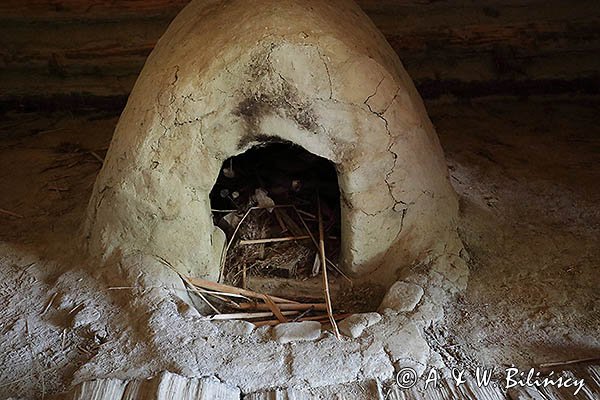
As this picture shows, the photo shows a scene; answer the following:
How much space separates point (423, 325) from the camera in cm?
229

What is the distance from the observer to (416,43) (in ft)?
13.7

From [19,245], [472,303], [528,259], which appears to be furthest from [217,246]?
[528,259]

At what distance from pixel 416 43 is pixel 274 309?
238 centimetres

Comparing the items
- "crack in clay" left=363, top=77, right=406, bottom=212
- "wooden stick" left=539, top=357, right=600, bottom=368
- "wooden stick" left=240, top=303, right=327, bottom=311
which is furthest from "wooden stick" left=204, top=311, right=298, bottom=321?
"wooden stick" left=539, top=357, right=600, bottom=368

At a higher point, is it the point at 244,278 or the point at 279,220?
the point at 279,220

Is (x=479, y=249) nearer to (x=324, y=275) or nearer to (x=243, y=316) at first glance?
(x=324, y=275)

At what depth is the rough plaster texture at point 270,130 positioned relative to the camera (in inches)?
91.4

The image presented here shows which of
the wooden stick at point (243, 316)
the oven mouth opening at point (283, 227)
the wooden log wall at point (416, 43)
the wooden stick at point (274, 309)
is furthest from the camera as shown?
the wooden log wall at point (416, 43)

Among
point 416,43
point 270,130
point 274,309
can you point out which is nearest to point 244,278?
point 274,309

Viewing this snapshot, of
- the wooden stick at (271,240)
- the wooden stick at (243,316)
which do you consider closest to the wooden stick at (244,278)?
the wooden stick at (271,240)

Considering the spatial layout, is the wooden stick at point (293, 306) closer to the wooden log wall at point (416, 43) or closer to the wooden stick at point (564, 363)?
the wooden stick at point (564, 363)

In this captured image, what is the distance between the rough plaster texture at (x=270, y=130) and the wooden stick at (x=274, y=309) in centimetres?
29

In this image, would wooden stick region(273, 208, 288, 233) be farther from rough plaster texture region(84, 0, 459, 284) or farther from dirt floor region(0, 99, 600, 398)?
dirt floor region(0, 99, 600, 398)

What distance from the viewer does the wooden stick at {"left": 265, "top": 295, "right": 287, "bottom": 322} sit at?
2529mm
